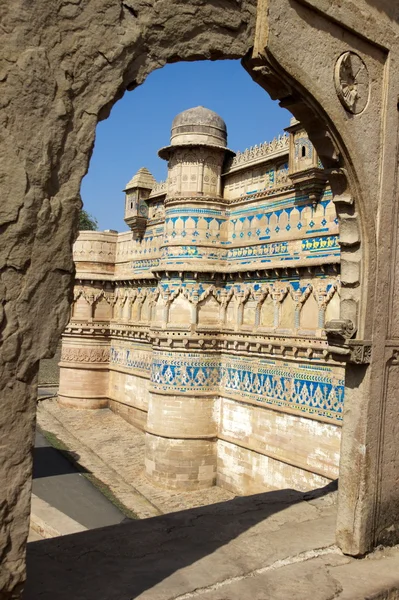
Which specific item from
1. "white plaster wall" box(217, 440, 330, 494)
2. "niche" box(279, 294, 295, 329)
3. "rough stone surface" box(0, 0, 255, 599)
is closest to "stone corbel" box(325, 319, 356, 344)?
"rough stone surface" box(0, 0, 255, 599)

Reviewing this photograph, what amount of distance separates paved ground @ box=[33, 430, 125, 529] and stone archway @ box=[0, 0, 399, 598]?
6561 millimetres

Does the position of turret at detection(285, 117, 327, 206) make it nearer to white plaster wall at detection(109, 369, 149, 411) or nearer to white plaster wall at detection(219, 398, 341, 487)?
white plaster wall at detection(219, 398, 341, 487)

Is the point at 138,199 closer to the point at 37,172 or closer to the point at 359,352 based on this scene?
the point at 359,352

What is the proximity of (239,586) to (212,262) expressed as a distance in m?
9.38

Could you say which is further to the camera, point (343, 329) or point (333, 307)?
point (333, 307)

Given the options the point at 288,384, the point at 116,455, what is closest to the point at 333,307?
the point at 288,384

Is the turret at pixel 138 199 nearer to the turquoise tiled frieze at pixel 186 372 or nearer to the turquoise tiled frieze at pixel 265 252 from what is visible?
the turquoise tiled frieze at pixel 265 252

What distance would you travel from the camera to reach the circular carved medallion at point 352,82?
3.34 metres

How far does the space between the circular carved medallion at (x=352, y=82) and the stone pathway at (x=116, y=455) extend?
8582 mm

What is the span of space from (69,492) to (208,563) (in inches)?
339

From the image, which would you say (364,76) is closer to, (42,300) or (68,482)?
(42,300)

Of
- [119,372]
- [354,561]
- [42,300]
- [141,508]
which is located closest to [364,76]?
[42,300]

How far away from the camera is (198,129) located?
1186cm

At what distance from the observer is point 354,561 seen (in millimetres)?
3367
